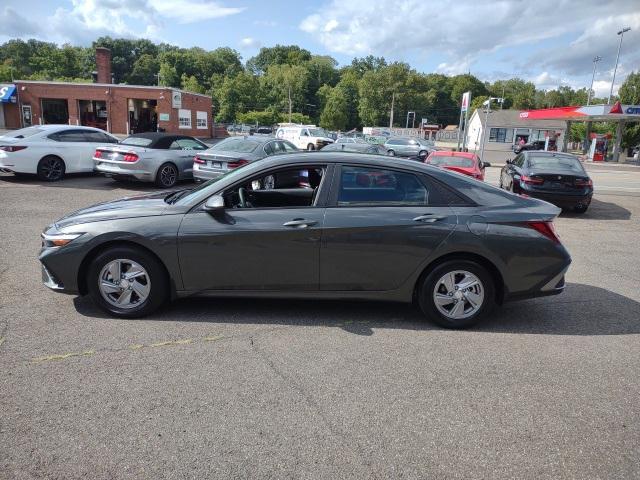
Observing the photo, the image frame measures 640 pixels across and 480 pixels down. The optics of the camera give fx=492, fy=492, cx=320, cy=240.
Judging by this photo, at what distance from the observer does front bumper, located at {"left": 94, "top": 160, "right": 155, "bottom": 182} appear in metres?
12.5

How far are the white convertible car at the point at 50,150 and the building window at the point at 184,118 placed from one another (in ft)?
106

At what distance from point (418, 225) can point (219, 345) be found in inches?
79.9

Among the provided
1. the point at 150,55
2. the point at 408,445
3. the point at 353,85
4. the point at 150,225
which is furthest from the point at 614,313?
the point at 150,55

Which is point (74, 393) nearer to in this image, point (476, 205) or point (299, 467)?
point (299, 467)

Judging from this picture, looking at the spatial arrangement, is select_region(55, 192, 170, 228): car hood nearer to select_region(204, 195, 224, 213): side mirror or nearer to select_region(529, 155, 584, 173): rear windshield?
select_region(204, 195, 224, 213): side mirror

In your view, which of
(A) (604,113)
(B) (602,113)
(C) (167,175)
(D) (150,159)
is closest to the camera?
(D) (150,159)

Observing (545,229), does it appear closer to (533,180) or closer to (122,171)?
(533,180)

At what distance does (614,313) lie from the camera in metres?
5.20

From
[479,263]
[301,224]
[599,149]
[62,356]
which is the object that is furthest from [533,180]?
[599,149]

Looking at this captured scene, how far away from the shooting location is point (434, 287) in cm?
453

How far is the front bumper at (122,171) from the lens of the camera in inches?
493

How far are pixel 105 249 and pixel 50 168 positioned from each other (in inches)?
406

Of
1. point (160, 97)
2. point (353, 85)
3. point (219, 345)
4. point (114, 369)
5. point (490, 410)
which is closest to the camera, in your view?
point (490, 410)

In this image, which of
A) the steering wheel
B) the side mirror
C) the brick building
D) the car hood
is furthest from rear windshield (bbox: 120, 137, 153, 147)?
the brick building
